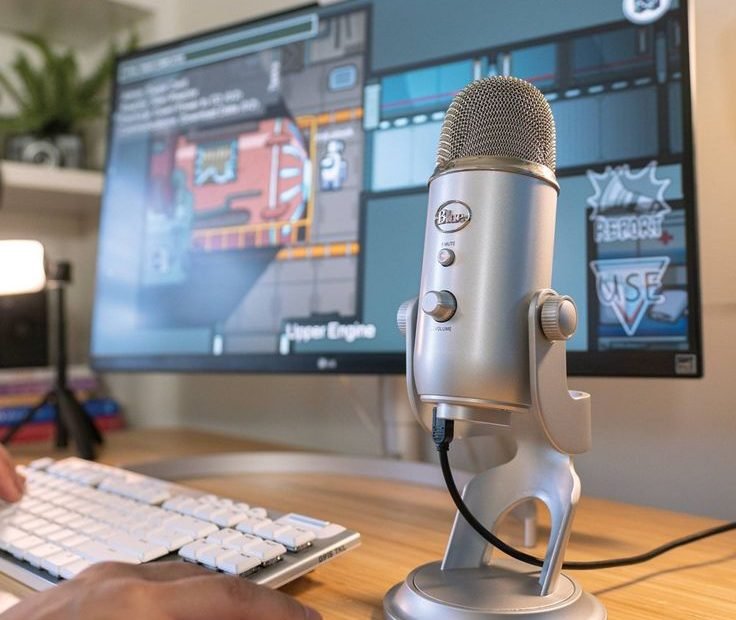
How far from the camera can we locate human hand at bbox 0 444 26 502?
0.60 metres

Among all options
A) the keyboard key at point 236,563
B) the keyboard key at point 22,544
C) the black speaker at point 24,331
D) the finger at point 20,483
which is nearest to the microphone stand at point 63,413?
the black speaker at point 24,331

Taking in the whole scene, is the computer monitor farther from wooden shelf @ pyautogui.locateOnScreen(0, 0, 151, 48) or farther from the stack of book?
wooden shelf @ pyautogui.locateOnScreen(0, 0, 151, 48)

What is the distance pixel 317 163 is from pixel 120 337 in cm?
38

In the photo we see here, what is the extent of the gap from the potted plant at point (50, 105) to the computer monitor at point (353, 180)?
0.42m

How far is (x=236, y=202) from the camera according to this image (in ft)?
2.87

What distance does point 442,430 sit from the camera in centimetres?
40

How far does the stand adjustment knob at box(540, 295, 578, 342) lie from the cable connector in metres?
0.07

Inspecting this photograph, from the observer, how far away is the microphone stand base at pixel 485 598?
0.37 meters

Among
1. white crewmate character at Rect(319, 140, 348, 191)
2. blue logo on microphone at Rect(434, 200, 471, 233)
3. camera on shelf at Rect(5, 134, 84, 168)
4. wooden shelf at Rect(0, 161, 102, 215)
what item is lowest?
blue logo on microphone at Rect(434, 200, 471, 233)

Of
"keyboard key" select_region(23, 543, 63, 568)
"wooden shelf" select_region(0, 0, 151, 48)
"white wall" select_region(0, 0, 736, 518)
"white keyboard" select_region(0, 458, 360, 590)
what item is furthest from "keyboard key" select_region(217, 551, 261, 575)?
"wooden shelf" select_region(0, 0, 151, 48)

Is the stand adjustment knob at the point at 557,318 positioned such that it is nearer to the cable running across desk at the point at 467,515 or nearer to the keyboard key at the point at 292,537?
the cable running across desk at the point at 467,515

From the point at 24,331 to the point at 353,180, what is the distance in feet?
2.74

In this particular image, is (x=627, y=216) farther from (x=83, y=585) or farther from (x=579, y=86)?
(x=83, y=585)

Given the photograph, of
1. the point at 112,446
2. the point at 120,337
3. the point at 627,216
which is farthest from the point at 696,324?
the point at 112,446
